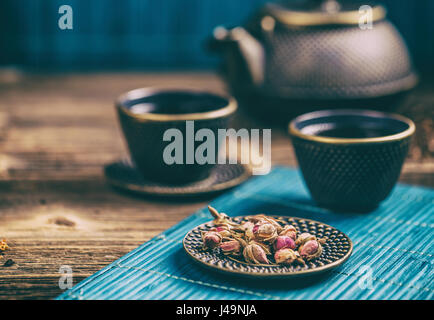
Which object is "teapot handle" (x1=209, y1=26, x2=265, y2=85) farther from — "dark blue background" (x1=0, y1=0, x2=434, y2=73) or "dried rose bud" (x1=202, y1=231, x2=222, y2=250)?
"dark blue background" (x1=0, y1=0, x2=434, y2=73)

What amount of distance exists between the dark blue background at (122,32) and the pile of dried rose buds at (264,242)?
4.34ft

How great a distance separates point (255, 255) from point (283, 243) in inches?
1.3

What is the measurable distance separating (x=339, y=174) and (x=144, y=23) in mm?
1325

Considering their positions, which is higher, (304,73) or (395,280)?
(304,73)

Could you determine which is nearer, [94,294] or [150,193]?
[94,294]

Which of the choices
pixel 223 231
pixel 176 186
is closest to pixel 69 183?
pixel 176 186

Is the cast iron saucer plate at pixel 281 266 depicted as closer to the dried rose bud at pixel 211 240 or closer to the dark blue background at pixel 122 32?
the dried rose bud at pixel 211 240

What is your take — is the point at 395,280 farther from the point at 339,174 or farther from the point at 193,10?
the point at 193,10

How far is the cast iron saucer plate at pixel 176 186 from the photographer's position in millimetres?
851

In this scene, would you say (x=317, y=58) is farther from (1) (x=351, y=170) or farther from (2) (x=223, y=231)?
(2) (x=223, y=231)

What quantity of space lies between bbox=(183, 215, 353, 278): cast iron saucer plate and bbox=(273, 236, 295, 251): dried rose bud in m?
0.03

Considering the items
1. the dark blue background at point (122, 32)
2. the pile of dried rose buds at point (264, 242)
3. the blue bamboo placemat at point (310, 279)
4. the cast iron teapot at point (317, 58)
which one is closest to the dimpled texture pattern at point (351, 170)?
the blue bamboo placemat at point (310, 279)

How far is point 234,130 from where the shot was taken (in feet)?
3.90

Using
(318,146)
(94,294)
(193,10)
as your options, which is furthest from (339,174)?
(193,10)
